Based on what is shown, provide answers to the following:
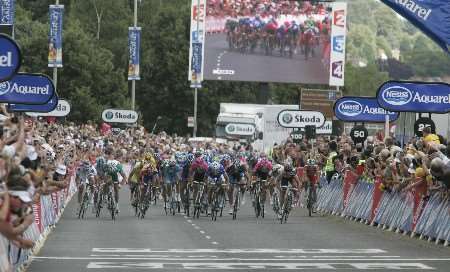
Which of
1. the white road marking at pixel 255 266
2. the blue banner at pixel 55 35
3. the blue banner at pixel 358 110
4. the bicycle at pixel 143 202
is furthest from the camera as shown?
the blue banner at pixel 55 35

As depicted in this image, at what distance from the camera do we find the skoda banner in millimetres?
19719

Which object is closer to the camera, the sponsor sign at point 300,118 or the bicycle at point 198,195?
the bicycle at point 198,195

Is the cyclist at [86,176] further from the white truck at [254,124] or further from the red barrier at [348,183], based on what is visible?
the white truck at [254,124]

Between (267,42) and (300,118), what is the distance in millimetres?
24617

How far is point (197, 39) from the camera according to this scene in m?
76.9

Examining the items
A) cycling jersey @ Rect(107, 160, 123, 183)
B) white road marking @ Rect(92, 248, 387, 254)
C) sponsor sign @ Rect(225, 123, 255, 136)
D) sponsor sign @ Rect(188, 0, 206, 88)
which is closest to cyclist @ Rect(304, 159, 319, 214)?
Answer: cycling jersey @ Rect(107, 160, 123, 183)

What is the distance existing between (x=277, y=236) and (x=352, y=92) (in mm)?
127314

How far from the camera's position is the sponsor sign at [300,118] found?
51969mm

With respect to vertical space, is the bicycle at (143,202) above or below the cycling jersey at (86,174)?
below

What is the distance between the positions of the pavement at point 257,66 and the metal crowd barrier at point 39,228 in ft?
125

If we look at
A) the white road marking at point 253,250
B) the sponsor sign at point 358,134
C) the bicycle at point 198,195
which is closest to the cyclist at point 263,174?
the bicycle at point 198,195

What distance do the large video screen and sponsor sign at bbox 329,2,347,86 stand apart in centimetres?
37

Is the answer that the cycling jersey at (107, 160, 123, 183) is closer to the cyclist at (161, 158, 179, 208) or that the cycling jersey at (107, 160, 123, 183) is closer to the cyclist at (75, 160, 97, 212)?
the cyclist at (75, 160, 97, 212)

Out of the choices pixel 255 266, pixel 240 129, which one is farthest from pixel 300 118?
pixel 255 266
